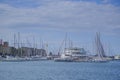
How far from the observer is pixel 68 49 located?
543 ft

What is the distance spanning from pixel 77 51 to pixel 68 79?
371 feet

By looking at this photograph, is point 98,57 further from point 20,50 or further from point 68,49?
point 20,50

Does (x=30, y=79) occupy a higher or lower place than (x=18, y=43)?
lower

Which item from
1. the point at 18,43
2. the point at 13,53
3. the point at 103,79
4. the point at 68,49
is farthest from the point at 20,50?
the point at 103,79

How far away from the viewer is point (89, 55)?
172875mm

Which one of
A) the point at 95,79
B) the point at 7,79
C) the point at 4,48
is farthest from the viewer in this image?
the point at 4,48

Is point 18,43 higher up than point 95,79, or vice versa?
point 18,43

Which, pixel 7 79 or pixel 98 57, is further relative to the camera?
pixel 98 57

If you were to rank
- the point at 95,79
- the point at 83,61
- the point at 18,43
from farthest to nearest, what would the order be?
the point at 18,43 < the point at 83,61 < the point at 95,79

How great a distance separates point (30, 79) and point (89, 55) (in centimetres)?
12346

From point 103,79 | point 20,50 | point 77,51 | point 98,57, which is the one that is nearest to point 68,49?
point 77,51

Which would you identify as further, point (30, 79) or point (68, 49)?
point (68, 49)

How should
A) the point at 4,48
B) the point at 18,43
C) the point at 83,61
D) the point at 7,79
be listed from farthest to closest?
1. the point at 4,48
2. the point at 18,43
3. the point at 83,61
4. the point at 7,79

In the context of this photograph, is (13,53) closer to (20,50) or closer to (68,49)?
(20,50)
